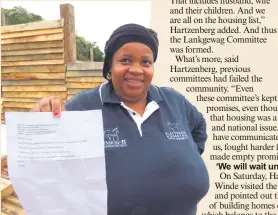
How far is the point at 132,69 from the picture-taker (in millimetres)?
1060

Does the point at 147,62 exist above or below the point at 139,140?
above

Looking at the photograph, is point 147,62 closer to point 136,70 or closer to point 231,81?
point 136,70

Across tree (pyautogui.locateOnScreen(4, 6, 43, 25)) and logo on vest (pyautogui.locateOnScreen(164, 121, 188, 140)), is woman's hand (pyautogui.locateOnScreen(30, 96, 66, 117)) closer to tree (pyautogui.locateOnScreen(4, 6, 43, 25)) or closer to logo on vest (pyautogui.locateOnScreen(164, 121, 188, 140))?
logo on vest (pyautogui.locateOnScreen(164, 121, 188, 140))

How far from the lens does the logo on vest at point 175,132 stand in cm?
112

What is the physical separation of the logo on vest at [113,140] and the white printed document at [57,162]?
0.49ft

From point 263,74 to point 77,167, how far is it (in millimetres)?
1284

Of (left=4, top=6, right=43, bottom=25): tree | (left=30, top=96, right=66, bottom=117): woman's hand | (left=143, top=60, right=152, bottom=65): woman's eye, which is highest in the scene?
(left=4, top=6, right=43, bottom=25): tree

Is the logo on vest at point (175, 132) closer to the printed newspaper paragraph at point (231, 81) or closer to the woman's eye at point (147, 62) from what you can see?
the woman's eye at point (147, 62)

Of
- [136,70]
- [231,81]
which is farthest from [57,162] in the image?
[231,81]

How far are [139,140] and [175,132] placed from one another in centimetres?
16

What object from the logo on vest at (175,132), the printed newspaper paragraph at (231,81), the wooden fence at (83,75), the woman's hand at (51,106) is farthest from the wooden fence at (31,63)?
the woman's hand at (51,106)

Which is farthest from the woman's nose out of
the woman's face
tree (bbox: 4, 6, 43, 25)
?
tree (bbox: 4, 6, 43, 25)

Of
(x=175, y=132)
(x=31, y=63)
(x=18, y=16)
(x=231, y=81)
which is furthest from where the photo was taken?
(x=18, y=16)

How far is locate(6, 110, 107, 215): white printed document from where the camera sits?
0.84 meters
